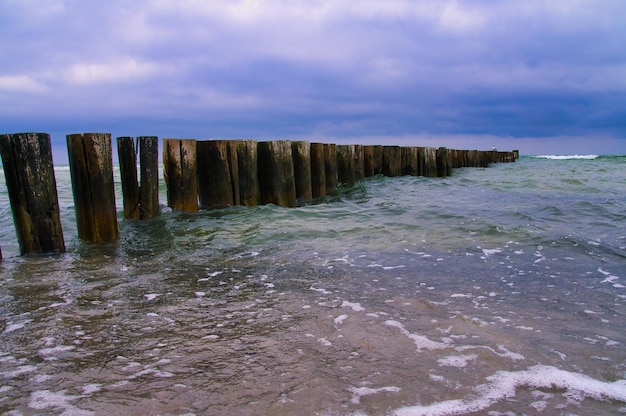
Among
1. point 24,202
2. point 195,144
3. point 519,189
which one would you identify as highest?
point 195,144

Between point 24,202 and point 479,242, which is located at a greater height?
point 24,202

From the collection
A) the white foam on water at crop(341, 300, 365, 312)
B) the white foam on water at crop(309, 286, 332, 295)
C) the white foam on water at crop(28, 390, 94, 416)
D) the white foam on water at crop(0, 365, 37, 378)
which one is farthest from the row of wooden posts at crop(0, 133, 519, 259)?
the white foam on water at crop(341, 300, 365, 312)

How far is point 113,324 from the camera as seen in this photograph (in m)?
2.78

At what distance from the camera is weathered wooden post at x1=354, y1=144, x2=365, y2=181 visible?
39.2 ft

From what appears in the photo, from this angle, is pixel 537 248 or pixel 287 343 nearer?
pixel 287 343

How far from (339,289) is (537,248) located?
2.75m

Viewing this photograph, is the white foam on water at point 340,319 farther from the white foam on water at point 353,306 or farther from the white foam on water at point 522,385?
the white foam on water at point 522,385

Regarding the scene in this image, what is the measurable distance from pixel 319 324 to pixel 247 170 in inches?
217

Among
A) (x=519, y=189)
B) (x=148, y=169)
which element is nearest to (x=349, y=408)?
(x=148, y=169)

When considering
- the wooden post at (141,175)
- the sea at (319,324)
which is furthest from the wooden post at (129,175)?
the sea at (319,324)

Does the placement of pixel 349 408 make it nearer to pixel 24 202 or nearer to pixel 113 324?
pixel 113 324

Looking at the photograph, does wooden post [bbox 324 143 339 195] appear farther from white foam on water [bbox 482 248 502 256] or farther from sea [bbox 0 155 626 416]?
white foam on water [bbox 482 248 502 256]

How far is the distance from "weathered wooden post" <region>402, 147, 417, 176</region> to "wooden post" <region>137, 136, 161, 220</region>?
985 cm

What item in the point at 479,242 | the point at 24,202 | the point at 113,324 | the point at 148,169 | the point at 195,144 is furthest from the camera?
the point at 195,144
